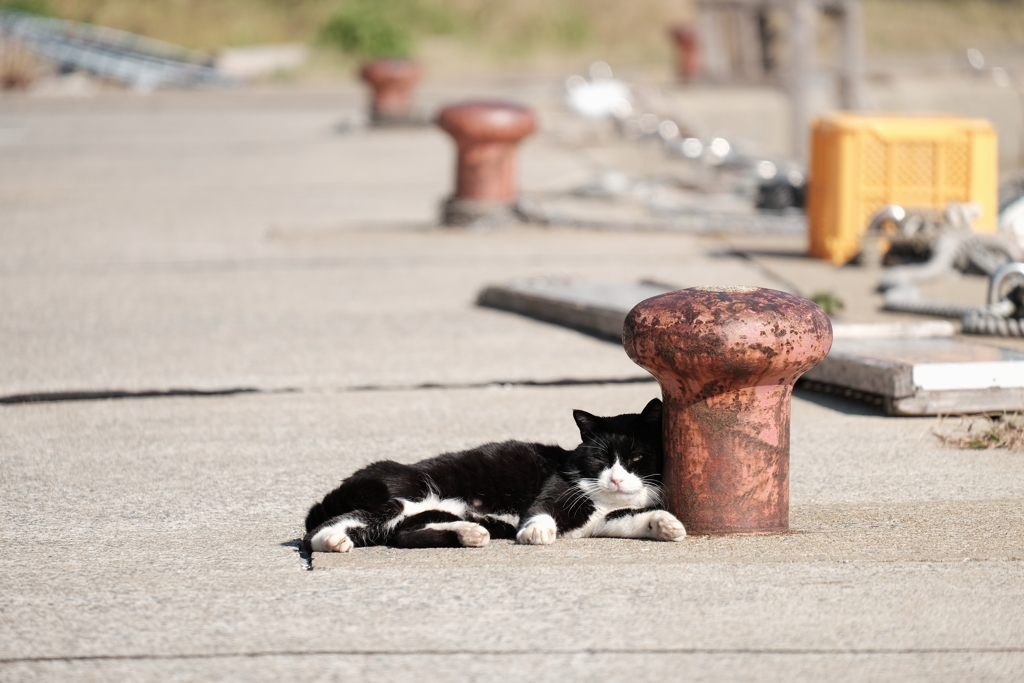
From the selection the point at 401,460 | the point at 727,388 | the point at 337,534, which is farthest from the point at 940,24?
the point at 337,534

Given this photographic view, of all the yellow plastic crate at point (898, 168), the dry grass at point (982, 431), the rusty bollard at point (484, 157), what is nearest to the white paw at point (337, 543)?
the dry grass at point (982, 431)

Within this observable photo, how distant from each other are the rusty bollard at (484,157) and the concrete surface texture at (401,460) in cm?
69

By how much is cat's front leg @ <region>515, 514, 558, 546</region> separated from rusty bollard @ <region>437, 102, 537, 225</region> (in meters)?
8.03

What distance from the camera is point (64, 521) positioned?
4551 mm

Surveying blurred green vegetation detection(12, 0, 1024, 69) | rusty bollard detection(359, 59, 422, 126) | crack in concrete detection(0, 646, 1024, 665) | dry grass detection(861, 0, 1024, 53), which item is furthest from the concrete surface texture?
dry grass detection(861, 0, 1024, 53)

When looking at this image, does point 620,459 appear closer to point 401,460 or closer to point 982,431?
point 401,460

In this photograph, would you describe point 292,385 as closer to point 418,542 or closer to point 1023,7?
point 418,542

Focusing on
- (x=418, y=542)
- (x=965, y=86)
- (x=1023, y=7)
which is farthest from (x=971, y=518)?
(x=1023, y=7)

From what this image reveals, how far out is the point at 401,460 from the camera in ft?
17.4

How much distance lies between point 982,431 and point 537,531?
7.69ft

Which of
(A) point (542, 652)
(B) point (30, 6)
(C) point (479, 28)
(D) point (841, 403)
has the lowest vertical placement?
(D) point (841, 403)

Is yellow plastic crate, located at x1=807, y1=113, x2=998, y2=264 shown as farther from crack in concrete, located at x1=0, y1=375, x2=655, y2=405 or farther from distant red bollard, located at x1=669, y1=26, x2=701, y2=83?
distant red bollard, located at x1=669, y1=26, x2=701, y2=83

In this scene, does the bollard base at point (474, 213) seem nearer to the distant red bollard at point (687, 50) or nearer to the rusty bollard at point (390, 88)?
the rusty bollard at point (390, 88)

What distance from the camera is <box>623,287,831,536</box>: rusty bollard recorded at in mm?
3994
